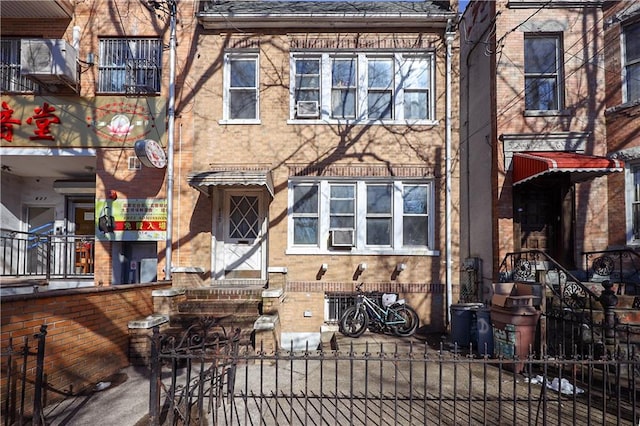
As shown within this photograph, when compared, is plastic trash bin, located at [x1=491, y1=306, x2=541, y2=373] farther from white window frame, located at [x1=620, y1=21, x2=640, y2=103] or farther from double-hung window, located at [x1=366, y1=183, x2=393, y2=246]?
white window frame, located at [x1=620, y1=21, x2=640, y2=103]

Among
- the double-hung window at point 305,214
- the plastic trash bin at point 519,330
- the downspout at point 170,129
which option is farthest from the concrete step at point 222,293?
the plastic trash bin at point 519,330

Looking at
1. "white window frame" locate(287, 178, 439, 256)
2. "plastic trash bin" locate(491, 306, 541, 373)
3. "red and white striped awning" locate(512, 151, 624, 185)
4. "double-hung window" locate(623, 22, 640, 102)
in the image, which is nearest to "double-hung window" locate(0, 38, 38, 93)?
"white window frame" locate(287, 178, 439, 256)

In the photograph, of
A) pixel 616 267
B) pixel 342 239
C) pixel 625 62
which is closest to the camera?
pixel 616 267

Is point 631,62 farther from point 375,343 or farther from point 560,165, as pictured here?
point 375,343

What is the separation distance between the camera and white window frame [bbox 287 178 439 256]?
907cm

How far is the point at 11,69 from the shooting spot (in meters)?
9.23

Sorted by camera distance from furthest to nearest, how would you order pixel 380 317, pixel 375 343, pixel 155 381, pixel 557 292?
pixel 380 317
pixel 557 292
pixel 375 343
pixel 155 381

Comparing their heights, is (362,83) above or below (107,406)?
above

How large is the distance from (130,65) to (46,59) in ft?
6.13

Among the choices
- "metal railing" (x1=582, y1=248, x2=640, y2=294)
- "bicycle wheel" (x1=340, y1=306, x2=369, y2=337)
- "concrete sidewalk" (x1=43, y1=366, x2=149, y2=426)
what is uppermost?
"metal railing" (x1=582, y1=248, x2=640, y2=294)

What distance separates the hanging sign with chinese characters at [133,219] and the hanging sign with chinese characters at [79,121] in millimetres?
1661

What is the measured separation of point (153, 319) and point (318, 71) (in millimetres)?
7567

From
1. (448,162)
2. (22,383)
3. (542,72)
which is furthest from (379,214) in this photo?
(22,383)

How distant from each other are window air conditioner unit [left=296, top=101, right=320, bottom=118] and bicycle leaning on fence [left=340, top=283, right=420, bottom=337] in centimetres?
504
